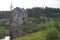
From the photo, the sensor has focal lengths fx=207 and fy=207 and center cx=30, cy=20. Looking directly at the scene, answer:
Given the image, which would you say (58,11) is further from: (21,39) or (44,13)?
(21,39)

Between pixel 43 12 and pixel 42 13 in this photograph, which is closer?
pixel 42 13

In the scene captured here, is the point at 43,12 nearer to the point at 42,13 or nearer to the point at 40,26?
the point at 42,13

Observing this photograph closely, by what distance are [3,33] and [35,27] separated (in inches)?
347

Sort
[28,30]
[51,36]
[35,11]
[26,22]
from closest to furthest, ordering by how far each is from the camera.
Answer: [51,36], [28,30], [26,22], [35,11]

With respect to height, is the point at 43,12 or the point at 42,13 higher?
the point at 43,12

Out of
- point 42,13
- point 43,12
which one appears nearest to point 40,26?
point 42,13

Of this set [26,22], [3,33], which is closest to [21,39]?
[3,33]

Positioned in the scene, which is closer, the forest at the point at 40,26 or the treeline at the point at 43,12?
the forest at the point at 40,26

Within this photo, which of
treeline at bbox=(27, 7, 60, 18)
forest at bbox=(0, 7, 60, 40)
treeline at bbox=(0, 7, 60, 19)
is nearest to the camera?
forest at bbox=(0, 7, 60, 40)

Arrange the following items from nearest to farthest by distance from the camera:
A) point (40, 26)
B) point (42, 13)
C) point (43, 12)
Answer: point (40, 26) → point (42, 13) → point (43, 12)

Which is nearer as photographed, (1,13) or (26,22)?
(26,22)

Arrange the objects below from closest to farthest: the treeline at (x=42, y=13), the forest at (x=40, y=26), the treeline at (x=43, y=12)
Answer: the forest at (x=40, y=26) → the treeline at (x=42, y=13) → the treeline at (x=43, y=12)

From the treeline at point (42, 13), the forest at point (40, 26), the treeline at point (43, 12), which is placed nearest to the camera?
the forest at point (40, 26)

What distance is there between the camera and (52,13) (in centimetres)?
5494
